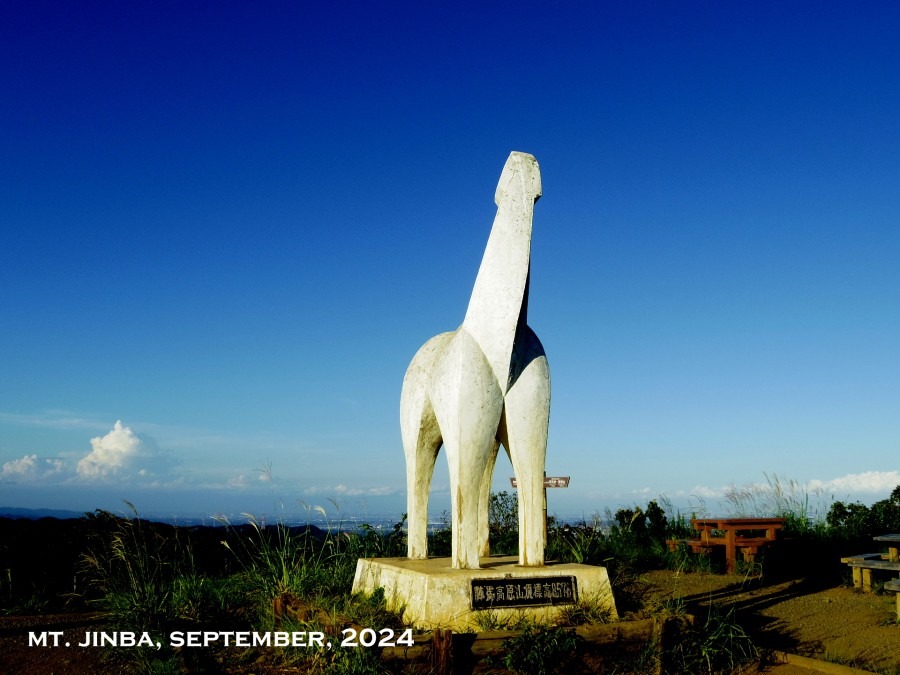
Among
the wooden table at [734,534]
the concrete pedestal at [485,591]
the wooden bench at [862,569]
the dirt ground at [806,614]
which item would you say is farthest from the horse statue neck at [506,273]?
the wooden table at [734,534]

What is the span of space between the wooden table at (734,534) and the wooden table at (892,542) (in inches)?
68.6

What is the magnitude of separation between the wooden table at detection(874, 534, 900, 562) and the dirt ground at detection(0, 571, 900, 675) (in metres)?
0.64

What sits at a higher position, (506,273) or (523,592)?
(506,273)

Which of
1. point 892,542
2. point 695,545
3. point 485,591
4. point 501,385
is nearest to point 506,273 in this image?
point 501,385

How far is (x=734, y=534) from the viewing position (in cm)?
1140

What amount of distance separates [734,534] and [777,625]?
11.1 ft

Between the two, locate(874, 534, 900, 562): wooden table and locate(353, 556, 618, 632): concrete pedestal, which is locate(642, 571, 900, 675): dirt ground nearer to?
locate(874, 534, 900, 562): wooden table

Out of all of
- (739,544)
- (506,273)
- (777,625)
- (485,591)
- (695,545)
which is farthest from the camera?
(695,545)

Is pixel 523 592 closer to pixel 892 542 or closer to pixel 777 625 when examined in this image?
pixel 777 625

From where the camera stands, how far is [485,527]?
7777 millimetres

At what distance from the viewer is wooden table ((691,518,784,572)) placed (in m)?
11.4

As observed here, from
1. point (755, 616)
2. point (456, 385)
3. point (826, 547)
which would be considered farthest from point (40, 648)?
point (826, 547)

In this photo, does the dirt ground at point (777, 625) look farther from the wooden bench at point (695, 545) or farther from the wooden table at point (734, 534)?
the wooden bench at point (695, 545)

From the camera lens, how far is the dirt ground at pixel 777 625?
6.40 m
